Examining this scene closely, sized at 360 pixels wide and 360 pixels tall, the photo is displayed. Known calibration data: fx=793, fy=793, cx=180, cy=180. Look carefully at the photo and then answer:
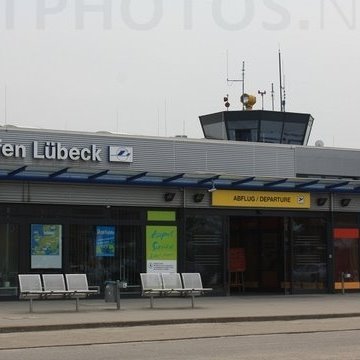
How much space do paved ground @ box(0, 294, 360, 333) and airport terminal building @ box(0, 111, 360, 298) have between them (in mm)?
1593

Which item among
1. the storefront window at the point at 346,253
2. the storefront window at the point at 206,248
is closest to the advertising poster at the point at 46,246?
the storefront window at the point at 206,248

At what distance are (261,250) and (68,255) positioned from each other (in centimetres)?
869

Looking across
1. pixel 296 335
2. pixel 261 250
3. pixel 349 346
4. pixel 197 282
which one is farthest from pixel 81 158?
pixel 349 346

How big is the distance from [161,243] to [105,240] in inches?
75.7

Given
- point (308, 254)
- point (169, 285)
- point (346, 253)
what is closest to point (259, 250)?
point (308, 254)

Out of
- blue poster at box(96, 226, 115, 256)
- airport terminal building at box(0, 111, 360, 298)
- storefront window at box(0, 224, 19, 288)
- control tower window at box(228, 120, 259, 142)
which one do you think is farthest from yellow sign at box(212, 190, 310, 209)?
storefront window at box(0, 224, 19, 288)

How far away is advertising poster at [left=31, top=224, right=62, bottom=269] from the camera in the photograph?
2434 cm

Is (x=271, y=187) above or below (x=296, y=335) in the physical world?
above

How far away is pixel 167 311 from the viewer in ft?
67.7

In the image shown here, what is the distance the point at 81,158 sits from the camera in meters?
25.0

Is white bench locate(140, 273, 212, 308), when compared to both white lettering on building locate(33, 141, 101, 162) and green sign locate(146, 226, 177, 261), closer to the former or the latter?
green sign locate(146, 226, 177, 261)

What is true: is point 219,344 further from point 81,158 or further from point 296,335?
point 81,158

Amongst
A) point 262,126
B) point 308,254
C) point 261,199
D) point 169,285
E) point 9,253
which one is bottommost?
point 169,285

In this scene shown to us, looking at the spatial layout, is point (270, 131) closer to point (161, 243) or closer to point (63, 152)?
point (161, 243)
